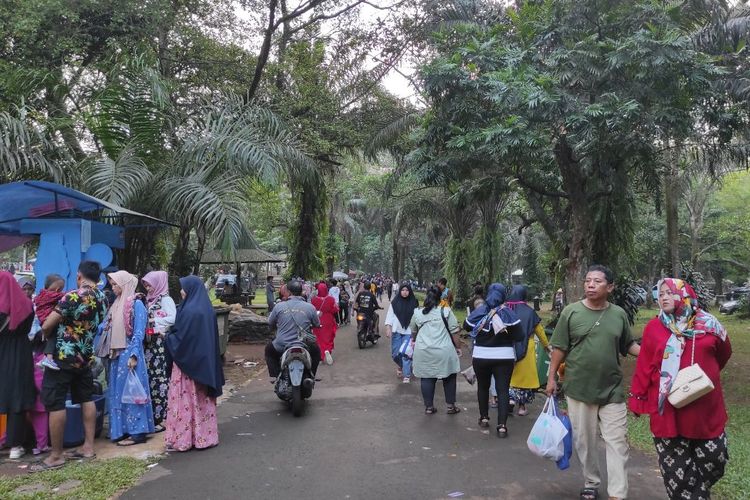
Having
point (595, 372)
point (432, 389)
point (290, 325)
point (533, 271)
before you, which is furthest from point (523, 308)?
point (533, 271)

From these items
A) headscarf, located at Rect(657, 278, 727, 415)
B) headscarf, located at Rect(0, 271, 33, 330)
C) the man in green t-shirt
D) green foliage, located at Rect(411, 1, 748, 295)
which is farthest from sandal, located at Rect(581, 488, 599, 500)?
green foliage, located at Rect(411, 1, 748, 295)

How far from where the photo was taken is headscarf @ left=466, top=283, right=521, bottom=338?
629 centimetres

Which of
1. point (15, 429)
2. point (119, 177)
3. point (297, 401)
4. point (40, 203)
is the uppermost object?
point (119, 177)

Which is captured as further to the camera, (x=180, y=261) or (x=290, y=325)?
(x=180, y=261)

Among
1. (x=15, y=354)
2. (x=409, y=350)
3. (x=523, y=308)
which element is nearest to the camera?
(x=15, y=354)

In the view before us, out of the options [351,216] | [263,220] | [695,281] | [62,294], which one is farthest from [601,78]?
[351,216]

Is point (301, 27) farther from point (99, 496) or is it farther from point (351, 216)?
point (351, 216)

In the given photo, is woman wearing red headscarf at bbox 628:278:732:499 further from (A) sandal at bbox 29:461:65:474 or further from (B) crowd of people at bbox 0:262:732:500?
(A) sandal at bbox 29:461:65:474

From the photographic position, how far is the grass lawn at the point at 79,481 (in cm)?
443

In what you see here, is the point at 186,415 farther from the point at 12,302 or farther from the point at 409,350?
the point at 409,350

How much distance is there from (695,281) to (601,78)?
12110mm

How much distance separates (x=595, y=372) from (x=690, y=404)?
→ 0.79 meters

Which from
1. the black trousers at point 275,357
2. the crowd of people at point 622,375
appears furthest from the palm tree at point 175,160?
the crowd of people at point 622,375

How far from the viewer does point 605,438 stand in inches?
167
